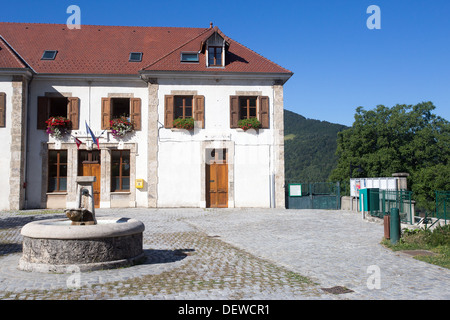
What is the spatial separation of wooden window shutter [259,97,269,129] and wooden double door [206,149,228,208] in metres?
2.55

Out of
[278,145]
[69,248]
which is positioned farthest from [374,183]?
[69,248]

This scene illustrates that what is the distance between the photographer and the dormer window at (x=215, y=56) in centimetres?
1888

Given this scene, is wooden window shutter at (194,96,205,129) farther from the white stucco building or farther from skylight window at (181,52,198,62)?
skylight window at (181,52,198,62)

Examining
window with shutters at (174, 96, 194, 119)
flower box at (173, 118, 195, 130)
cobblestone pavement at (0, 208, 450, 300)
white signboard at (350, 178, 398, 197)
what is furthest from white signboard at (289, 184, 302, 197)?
cobblestone pavement at (0, 208, 450, 300)

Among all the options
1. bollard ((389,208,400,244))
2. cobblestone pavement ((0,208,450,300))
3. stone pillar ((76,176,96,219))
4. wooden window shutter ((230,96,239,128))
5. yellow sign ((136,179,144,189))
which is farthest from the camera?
wooden window shutter ((230,96,239,128))

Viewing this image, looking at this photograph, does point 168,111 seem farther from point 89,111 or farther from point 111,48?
point 111,48

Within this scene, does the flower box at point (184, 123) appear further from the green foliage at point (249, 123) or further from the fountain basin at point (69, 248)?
the fountain basin at point (69, 248)

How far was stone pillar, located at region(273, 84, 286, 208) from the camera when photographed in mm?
18594

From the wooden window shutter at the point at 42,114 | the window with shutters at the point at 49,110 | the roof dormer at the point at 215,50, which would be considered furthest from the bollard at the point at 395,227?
the wooden window shutter at the point at 42,114

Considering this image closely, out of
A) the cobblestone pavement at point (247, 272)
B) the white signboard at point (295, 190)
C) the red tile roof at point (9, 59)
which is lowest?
the cobblestone pavement at point (247, 272)

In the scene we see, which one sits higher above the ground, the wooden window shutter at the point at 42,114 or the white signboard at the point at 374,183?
the wooden window shutter at the point at 42,114

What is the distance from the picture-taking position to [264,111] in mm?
18750

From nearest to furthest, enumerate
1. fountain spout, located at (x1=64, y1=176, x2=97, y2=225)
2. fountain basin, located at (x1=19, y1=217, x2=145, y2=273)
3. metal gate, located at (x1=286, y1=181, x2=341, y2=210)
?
fountain basin, located at (x1=19, y1=217, x2=145, y2=273) → fountain spout, located at (x1=64, y1=176, x2=97, y2=225) → metal gate, located at (x1=286, y1=181, x2=341, y2=210)

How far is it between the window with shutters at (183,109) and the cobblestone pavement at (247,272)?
27.4ft
